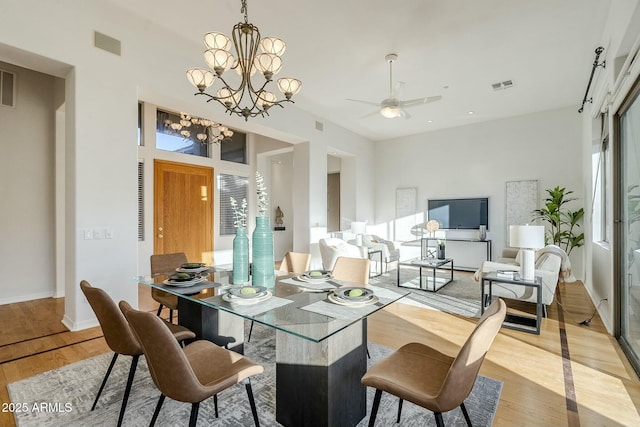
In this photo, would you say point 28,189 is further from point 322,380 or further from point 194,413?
point 322,380

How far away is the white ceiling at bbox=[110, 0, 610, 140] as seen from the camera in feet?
10.4

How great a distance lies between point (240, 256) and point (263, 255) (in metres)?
0.19

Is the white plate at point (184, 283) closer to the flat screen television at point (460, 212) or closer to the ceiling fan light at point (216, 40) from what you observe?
the ceiling fan light at point (216, 40)

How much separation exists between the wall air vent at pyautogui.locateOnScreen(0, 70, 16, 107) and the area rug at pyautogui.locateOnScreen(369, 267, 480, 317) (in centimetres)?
549

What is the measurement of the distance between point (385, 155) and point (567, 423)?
7097 mm

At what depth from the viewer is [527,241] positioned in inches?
125

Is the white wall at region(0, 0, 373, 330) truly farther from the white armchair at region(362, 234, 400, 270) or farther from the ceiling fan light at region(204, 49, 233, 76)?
the white armchair at region(362, 234, 400, 270)

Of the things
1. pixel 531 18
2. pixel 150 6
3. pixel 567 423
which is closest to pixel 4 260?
pixel 150 6

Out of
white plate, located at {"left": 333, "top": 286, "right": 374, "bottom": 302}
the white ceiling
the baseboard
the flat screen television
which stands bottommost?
the baseboard

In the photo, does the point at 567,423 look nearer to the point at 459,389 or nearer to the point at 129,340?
the point at 459,389

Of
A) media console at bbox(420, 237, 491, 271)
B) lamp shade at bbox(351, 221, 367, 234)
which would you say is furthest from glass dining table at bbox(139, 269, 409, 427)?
media console at bbox(420, 237, 491, 271)

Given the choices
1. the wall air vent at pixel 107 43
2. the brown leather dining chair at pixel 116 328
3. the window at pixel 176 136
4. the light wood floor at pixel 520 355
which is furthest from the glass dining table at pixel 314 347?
the window at pixel 176 136

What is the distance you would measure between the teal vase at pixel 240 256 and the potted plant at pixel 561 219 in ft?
19.1

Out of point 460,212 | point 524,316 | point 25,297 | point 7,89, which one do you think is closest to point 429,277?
point 460,212
